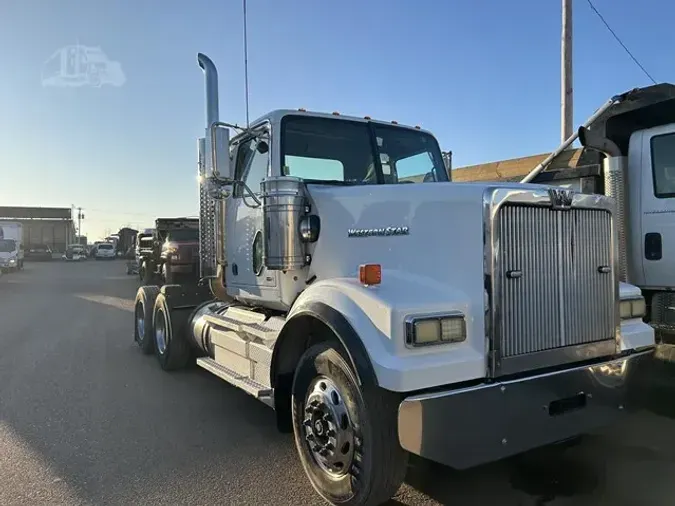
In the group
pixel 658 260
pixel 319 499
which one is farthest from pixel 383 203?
pixel 658 260

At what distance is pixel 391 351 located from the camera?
9.86 feet

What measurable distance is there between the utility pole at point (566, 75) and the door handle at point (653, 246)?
5.28m

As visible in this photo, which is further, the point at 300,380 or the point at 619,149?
the point at 619,149

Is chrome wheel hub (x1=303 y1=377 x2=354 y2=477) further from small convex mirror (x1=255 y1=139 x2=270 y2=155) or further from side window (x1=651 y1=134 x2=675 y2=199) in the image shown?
side window (x1=651 y1=134 x2=675 y2=199)

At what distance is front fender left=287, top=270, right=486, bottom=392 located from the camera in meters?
2.95

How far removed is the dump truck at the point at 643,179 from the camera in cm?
574

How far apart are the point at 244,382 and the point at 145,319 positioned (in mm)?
4207

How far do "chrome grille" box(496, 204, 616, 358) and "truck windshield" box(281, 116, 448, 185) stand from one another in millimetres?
1725

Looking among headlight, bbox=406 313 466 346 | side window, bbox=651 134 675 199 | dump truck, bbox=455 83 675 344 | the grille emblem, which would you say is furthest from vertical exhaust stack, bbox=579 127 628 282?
headlight, bbox=406 313 466 346

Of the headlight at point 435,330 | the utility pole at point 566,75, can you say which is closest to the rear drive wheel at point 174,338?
the headlight at point 435,330

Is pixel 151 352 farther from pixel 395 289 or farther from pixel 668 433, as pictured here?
pixel 668 433

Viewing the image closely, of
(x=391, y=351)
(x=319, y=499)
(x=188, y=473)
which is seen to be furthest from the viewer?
(x=188, y=473)

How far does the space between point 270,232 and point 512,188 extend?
185 cm

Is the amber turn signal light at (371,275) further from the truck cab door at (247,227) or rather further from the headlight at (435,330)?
the truck cab door at (247,227)
